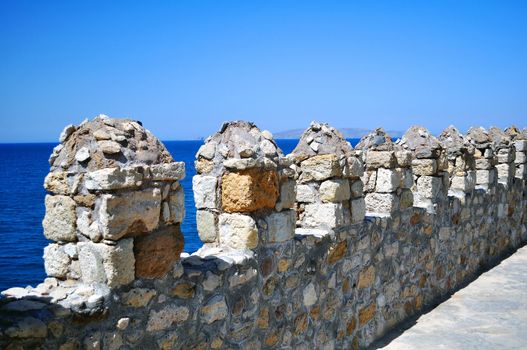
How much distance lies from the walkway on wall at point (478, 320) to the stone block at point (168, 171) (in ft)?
11.9

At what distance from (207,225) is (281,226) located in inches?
25.1

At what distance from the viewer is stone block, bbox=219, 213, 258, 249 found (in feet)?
14.2

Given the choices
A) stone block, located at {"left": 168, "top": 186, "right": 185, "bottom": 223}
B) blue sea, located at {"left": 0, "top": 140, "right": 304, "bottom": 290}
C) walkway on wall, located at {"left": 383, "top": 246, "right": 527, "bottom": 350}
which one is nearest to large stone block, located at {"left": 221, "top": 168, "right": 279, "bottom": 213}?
stone block, located at {"left": 168, "top": 186, "right": 185, "bottom": 223}

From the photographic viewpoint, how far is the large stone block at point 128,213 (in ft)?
10.2

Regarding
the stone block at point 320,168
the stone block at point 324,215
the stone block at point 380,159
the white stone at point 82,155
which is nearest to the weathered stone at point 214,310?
the white stone at point 82,155

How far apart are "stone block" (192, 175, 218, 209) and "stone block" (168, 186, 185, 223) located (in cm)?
70

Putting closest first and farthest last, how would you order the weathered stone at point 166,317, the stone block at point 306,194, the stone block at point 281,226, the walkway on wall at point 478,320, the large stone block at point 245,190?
the weathered stone at point 166,317
the large stone block at point 245,190
the stone block at point 281,226
the stone block at point 306,194
the walkway on wall at point 478,320

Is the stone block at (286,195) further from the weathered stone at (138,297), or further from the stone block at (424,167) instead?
the stone block at (424,167)

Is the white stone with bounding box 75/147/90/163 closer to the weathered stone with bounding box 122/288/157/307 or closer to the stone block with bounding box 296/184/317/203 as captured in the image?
the weathered stone with bounding box 122/288/157/307

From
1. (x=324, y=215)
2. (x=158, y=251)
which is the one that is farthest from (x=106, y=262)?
(x=324, y=215)

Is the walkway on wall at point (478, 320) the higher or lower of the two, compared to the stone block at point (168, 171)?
lower

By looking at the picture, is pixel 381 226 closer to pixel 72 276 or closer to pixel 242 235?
pixel 242 235

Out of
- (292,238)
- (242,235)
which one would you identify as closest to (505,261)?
(292,238)

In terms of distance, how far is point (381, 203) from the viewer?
652 cm
